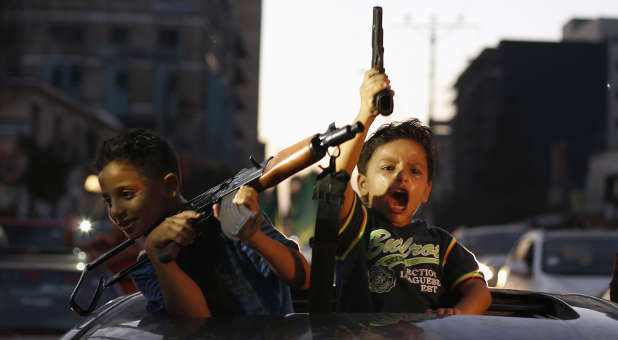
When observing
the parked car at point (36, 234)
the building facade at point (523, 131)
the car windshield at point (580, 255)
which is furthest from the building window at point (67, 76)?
the car windshield at point (580, 255)


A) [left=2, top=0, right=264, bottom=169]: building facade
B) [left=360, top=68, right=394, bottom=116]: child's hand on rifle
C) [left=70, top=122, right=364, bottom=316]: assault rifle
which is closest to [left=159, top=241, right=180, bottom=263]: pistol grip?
[left=70, top=122, right=364, bottom=316]: assault rifle

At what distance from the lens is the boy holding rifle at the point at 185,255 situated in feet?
7.63

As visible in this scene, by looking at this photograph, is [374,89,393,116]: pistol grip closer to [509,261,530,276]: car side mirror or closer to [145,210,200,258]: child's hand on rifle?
[145,210,200,258]: child's hand on rifle

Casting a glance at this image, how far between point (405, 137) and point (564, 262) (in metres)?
7.76

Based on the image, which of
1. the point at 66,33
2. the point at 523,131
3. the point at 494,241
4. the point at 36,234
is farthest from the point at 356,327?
the point at 523,131

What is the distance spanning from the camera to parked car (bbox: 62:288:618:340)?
191cm

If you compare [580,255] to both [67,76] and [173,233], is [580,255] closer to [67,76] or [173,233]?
[173,233]

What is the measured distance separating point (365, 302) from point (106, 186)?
2.66ft

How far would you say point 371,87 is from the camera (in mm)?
2285

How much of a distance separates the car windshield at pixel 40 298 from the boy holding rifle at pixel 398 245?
331 centimetres

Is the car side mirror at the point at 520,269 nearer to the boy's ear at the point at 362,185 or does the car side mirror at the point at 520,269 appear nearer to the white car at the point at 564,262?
the white car at the point at 564,262

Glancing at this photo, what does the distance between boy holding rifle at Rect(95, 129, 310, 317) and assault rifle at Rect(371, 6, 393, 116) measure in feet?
1.45

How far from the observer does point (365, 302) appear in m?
2.66

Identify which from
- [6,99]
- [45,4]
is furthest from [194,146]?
[6,99]
